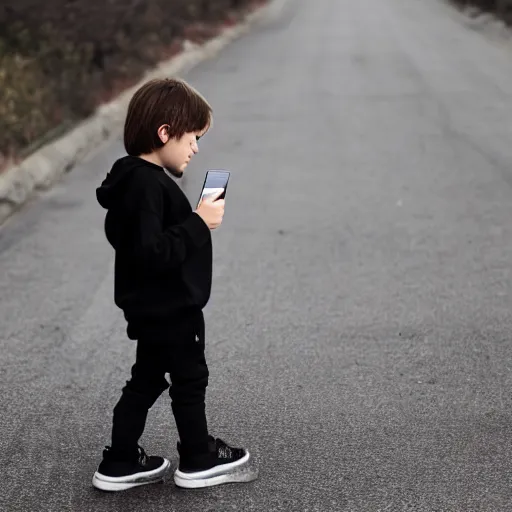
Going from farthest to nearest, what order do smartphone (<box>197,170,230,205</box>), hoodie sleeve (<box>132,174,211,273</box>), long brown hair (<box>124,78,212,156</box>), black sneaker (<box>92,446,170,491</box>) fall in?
black sneaker (<box>92,446,170,491</box>) < smartphone (<box>197,170,230,205</box>) < long brown hair (<box>124,78,212,156</box>) < hoodie sleeve (<box>132,174,211,273</box>)

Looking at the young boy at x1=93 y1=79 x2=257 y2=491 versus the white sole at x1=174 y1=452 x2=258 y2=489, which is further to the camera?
the white sole at x1=174 y1=452 x2=258 y2=489

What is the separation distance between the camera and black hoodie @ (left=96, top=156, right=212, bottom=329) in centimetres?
291

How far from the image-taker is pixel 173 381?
3229mm

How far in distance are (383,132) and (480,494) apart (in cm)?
822

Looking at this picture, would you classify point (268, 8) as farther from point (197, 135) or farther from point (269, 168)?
point (197, 135)

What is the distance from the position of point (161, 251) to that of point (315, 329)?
7.77 ft

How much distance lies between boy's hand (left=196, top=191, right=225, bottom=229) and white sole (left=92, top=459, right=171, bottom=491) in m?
0.96

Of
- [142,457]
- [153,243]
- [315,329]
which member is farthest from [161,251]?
[315,329]

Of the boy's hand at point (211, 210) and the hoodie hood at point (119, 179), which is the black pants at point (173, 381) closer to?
the boy's hand at point (211, 210)

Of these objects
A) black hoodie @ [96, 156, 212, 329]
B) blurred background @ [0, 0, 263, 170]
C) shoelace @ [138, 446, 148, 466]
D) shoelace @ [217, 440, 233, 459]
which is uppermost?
black hoodie @ [96, 156, 212, 329]

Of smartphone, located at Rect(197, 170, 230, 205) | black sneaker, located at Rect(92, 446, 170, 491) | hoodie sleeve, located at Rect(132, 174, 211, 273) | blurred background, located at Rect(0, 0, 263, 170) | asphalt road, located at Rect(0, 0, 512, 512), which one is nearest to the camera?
hoodie sleeve, located at Rect(132, 174, 211, 273)

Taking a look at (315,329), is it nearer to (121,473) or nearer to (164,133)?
(121,473)

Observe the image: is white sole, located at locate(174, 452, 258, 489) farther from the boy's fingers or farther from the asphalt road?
the boy's fingers

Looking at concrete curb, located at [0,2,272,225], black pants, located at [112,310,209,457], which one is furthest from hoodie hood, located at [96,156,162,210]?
concrete curb, located at [0,2,272,225]
